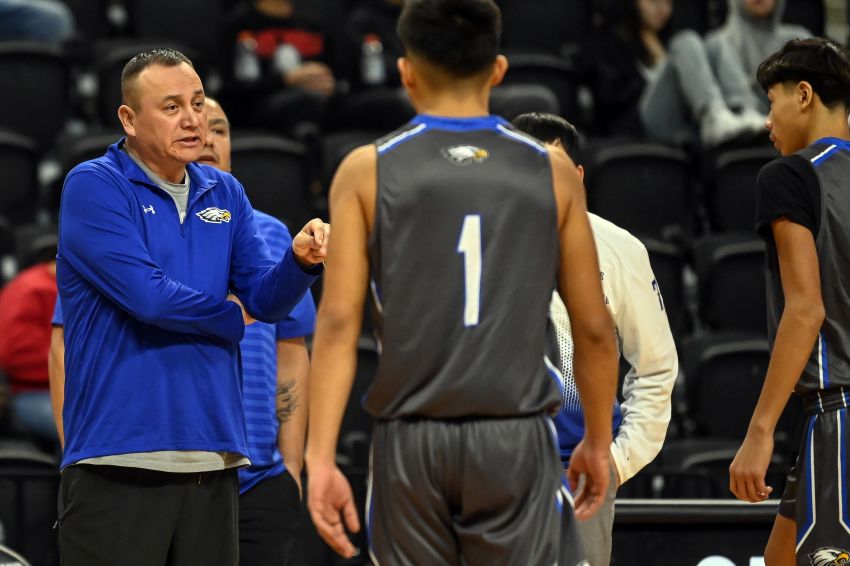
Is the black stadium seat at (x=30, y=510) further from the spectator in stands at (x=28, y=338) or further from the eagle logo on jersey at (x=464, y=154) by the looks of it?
the eagle logo on jersey at (x=464, y=154)

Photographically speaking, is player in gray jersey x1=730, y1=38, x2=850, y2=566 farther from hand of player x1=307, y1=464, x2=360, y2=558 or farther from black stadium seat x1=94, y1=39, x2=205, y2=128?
black stadium seat x1=94, y1=39, x2=205, y2=128

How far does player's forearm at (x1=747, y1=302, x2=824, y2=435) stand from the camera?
397 centimetres

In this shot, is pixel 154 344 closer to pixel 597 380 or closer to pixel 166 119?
pixel 166 119

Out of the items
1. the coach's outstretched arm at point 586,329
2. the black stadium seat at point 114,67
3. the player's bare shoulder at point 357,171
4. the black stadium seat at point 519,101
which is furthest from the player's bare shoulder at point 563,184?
the black stadium seat at point 114,67

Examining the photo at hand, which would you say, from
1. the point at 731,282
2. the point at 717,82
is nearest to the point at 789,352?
the point at 731,282

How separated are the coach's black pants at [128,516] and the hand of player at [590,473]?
1140 mm

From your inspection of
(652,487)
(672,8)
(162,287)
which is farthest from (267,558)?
(672,8)

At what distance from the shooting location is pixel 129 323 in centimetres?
401

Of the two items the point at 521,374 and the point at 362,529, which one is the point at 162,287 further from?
the point at 362,529

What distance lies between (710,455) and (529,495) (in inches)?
148

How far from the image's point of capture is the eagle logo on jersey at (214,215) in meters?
4.18

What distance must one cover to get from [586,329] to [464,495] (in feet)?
1.65

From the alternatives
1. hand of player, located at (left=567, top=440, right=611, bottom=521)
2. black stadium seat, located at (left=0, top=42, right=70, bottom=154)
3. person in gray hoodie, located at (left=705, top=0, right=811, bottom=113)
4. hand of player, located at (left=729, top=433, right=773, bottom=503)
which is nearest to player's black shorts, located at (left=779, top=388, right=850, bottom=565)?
hand of player, located at (left=729, top=433, right=773, bottom=503)

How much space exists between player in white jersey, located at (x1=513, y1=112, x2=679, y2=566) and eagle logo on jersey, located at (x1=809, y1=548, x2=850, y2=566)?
569 millimetres
